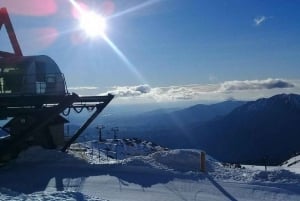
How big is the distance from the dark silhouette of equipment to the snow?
3.48 m

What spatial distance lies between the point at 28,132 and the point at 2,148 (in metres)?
1.71

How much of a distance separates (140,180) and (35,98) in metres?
10.7

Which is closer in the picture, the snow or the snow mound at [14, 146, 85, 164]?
the snow

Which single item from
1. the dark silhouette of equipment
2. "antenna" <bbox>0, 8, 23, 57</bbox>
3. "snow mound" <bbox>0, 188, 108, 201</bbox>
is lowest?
"snow mound" <bbox>0, 188, 108, 201</bbox>

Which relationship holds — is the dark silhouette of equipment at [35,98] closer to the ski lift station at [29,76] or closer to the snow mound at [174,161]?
the ski lift station at [29,76]

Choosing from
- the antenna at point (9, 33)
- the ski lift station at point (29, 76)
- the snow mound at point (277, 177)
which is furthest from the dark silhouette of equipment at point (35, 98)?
the snow mound at point (277, 177)

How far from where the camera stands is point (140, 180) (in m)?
19.8

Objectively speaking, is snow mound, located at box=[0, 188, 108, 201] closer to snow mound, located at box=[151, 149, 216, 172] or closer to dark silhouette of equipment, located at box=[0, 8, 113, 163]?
snow mound, located at box=[151, 149, 216, 172]

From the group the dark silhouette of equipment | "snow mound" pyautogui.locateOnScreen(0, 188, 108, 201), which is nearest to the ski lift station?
the dark silhouette of equipment

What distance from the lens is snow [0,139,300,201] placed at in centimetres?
1733

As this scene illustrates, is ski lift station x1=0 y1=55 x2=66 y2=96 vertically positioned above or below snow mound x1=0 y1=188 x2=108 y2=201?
above

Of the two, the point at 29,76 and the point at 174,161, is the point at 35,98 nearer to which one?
the point at 29,76

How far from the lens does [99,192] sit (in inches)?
717

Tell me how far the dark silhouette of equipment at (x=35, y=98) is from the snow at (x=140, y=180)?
3.48m
